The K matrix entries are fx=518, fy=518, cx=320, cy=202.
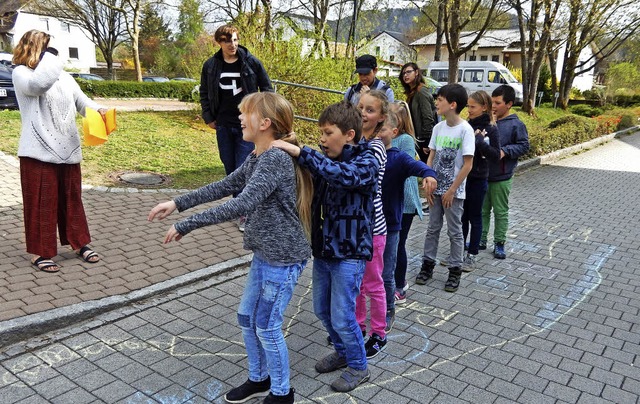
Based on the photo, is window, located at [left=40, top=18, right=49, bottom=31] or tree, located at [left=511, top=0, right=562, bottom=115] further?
window, located at [left=40, top=18, right=49, bottom=31]

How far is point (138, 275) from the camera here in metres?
4.42

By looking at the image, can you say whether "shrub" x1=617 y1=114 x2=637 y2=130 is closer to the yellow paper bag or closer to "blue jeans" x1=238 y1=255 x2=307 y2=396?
the yellow paper bag

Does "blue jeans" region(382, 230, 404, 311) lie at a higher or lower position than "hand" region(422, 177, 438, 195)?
lower

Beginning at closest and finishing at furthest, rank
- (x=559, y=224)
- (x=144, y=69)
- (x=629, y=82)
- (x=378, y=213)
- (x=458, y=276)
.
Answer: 1. (x=378, y=213)
2. (x=458, y=276)
3. (x=559, y=224)
4. (x=629, y=82)
5. (x=144, y=69)

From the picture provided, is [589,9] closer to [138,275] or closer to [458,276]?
[458,276]

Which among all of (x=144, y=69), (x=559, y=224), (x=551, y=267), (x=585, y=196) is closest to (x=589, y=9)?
(x=585, y=196)

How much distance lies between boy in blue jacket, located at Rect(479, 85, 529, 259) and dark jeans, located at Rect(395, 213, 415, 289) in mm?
1640

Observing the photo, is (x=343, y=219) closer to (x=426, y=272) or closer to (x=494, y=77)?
(x=426, y=272)

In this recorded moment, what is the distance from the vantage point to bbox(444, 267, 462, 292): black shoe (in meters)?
4.64

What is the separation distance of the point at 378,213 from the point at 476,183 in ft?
6.52

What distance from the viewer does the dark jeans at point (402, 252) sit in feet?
13.5

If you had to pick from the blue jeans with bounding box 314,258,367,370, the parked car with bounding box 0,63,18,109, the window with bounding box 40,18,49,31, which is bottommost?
the blue jeans with bounding box 314,258,367,370

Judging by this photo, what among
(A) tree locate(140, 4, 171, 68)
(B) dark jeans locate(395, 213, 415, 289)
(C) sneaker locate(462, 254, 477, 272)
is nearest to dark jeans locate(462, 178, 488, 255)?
(C) sneaker locate(462, 254, 477, 272)

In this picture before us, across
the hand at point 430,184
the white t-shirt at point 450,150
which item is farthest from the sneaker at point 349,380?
the white t-shirt at point 450,150
